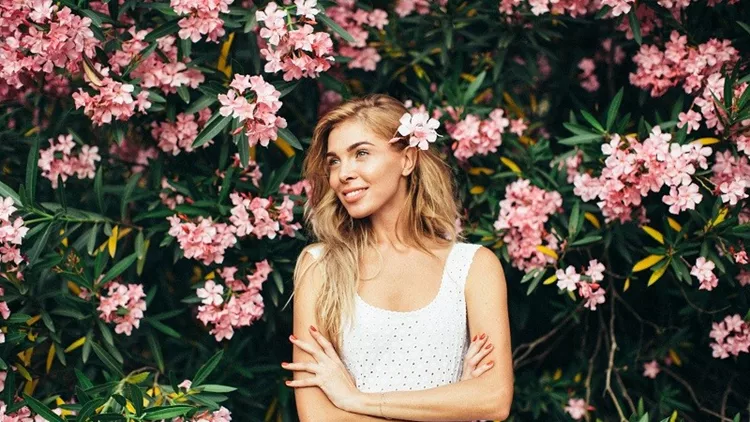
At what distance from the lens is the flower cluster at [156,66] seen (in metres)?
3.11

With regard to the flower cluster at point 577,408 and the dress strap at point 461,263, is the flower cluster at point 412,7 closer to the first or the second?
the dress strap at point 461,263

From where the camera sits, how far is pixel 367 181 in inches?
98.6

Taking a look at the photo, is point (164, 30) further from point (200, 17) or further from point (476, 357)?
point (476, 357)

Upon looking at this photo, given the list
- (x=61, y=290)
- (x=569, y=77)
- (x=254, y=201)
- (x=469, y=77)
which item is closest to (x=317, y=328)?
(x=254, y=201)

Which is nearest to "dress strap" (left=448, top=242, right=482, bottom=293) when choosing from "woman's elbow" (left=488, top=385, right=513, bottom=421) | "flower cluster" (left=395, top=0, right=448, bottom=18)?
"woman's elbow" (left=488, top=385, right=513, bottom=421)

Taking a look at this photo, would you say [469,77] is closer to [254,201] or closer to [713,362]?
[254,201]

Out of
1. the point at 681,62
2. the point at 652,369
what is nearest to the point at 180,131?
the point at 681,62

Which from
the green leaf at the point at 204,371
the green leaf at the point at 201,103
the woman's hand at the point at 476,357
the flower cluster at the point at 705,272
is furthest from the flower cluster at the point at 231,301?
the flower cluster at the point at 705,272

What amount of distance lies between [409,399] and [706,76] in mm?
1705

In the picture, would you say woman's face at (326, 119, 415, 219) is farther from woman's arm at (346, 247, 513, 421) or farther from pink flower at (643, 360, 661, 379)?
pink flower at (643, 360, 661, 379)

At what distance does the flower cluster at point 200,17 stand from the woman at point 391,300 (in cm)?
56

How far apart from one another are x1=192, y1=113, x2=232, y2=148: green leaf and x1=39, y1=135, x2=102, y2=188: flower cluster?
639 mm

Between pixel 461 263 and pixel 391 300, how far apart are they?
0.75 ft

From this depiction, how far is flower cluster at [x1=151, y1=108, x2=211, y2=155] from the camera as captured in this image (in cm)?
326
